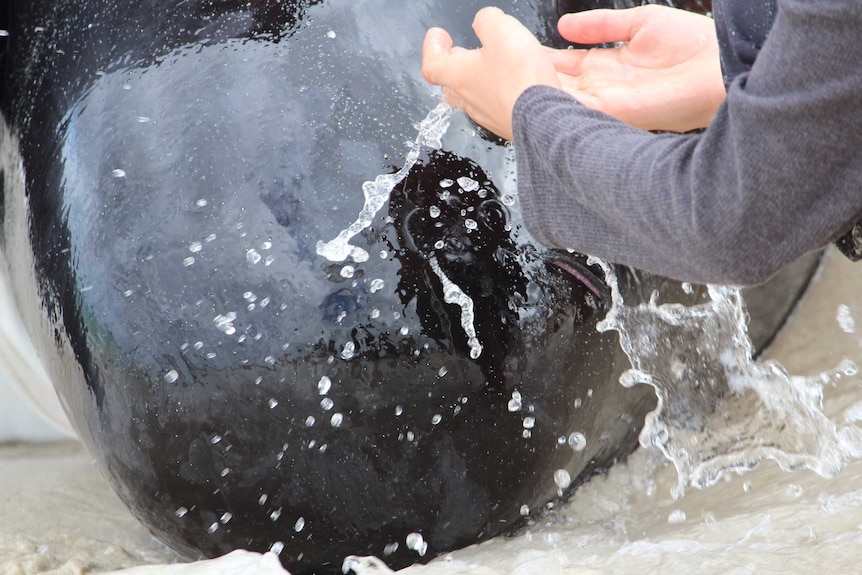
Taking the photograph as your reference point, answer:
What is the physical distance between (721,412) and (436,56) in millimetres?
971

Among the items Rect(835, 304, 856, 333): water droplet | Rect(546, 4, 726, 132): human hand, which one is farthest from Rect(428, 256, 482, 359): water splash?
Rect(835, 304, 856, 333): water droplet

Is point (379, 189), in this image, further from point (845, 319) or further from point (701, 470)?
point (845, 319)

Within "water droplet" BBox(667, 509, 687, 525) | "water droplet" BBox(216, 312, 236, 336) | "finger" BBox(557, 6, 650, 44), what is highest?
"finger" BBox(557, 6, 650, 44)

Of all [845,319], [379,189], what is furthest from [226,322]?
[845,319]

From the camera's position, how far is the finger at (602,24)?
1550 mm

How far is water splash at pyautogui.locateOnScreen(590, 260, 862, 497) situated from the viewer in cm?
188

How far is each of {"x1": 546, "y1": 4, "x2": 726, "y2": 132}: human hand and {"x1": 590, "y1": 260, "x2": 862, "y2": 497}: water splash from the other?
478mm

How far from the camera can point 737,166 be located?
3.21ft

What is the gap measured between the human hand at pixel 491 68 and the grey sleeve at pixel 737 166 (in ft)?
0.38

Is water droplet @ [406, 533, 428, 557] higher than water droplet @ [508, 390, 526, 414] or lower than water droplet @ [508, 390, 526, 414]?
lower

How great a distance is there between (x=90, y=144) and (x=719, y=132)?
44.6 inches

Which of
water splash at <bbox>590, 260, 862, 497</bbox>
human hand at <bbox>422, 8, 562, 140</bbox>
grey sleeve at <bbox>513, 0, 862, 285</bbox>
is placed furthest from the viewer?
water splash at <bbox>590, 260, 862, 497</bbox>

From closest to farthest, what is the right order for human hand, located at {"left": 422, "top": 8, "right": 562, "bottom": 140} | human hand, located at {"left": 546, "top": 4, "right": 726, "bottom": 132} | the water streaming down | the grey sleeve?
1. the grey sleeve
2. human hand, located at {"left": 422, "top": 8, "right": 562, "bottom": 140}
3. human hand, located at {"left": 546, "top": 4, "right": 726, "bottom": 132}
4. the water streaming down

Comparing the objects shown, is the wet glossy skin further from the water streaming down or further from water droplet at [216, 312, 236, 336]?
the water streaming down
